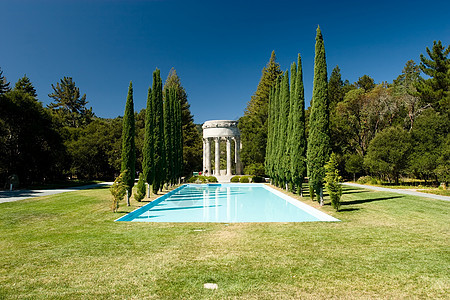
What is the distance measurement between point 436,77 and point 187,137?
3302 cm

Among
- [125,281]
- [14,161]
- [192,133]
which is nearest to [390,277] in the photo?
[125,281]

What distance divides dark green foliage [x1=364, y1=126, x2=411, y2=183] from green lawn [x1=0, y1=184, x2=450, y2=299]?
53.3ft

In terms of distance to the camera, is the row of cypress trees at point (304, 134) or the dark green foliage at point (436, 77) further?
the dark green foliage at point (436, 77)

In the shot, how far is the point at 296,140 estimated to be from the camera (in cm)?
1605

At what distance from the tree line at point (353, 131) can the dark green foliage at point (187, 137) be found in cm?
873

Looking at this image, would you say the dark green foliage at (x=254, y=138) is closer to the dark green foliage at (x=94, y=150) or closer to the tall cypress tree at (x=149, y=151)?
the dark green foliage at (x=94, y=150)

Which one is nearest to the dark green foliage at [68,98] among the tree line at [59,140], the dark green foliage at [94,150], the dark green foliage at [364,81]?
the tree line at [59,140]

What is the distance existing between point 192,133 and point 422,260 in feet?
143

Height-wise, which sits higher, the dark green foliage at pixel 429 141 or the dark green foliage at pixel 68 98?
the dark green foliage at pixel 68 98

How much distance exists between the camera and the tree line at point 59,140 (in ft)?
82.4

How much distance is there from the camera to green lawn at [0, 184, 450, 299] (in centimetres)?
405

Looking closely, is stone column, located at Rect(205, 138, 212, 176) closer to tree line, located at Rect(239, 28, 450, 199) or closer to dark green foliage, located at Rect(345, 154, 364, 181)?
tree line, located at Rect(239, 28, 450, 199)

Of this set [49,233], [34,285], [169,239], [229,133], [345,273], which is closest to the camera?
[34,285]

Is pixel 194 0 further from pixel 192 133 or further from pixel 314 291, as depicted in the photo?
pixel 192 133
